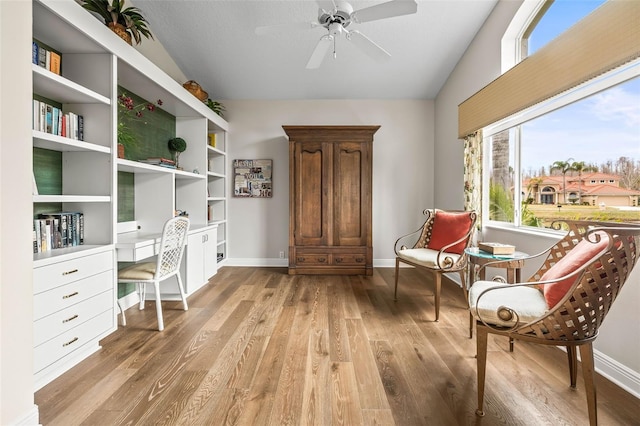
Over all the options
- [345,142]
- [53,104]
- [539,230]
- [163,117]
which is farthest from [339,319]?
[163,117]

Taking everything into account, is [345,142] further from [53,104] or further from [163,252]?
[53,104]

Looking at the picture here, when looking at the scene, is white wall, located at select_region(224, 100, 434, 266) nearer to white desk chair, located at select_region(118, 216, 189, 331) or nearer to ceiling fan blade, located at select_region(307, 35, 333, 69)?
ceiling fan blade, located at select_region(307, 35, 333, 69)

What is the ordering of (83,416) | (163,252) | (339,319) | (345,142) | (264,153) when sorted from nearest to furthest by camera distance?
1. (83,416)
2. (163,252)
3. (339,319)
4. (345,142)
5. (264,153)

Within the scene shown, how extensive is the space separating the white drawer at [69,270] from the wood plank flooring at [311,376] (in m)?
0.57

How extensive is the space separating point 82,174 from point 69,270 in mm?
800

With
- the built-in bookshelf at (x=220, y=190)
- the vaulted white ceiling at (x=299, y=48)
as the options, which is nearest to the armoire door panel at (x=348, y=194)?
the vaulted white ceiling at (x=299, y=48)

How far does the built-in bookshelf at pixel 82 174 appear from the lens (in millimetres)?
1791

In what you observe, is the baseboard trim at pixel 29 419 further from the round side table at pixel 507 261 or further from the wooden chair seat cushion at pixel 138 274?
the round side table at pixel 507 261

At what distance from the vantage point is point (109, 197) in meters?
2.26

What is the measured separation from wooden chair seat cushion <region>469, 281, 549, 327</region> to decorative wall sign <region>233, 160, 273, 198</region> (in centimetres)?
373

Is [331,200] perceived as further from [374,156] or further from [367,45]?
[367,45]

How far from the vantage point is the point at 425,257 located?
292cm

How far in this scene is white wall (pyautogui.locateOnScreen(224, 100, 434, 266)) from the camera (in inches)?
192

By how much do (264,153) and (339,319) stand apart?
3.09m
